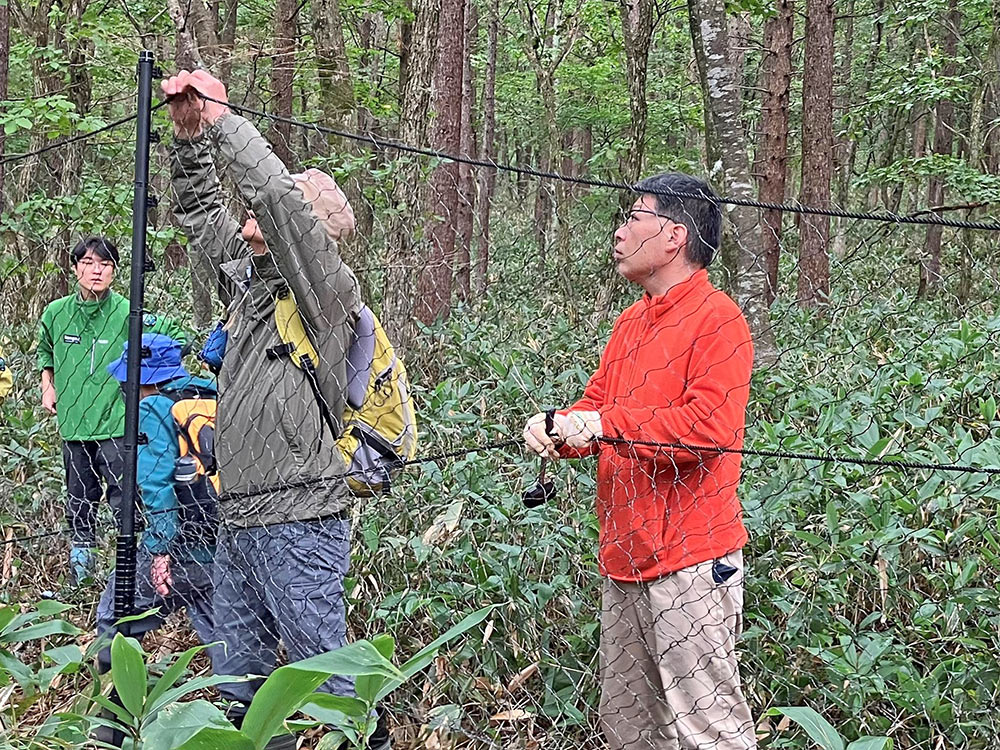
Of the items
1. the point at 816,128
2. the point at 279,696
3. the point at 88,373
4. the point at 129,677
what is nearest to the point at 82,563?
the point at 88,373

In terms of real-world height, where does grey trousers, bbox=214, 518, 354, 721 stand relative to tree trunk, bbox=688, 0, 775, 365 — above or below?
below

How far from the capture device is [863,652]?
9.91 feet

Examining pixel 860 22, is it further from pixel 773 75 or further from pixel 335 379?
pixel 335 379

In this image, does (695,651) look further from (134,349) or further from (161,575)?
(161,575)

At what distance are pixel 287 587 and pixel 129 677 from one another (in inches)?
62.7

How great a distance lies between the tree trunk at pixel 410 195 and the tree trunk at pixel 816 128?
385 centimetres

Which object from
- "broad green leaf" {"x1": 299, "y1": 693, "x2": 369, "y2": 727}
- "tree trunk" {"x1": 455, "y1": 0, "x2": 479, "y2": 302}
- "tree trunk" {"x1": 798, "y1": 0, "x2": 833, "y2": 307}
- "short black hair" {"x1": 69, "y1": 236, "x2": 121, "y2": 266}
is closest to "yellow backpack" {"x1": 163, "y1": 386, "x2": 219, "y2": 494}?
"short black hair" {"x1": 69, "y1": 236, "x2": 121, "y2": 266}


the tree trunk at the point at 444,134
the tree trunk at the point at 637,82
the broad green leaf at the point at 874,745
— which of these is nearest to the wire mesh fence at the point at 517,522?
the broad green leaf at the point at 874,745

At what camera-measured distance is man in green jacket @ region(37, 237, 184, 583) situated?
4.57 m

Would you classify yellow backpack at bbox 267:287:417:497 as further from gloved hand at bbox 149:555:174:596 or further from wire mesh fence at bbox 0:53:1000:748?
gloved hand at bbox 149:555:174:596

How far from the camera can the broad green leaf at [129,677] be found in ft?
4.01

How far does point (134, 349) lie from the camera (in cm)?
266

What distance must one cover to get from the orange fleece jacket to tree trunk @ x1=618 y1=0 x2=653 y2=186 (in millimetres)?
5931

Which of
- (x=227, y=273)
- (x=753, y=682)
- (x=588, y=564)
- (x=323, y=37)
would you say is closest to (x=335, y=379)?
(x=227, y=273)
